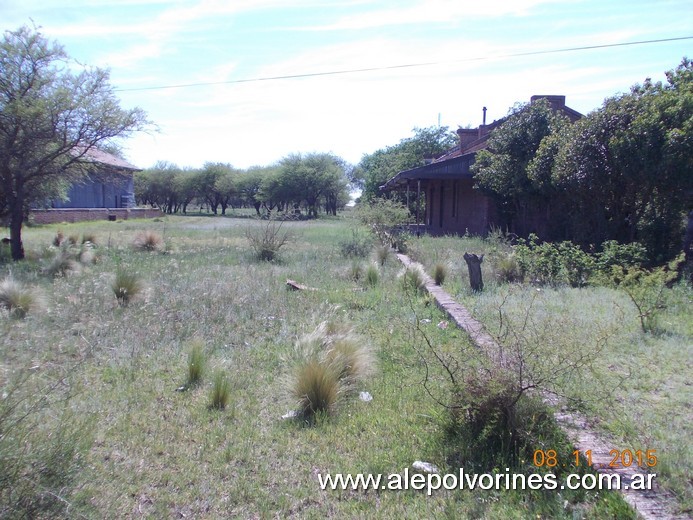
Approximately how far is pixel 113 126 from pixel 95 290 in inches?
315

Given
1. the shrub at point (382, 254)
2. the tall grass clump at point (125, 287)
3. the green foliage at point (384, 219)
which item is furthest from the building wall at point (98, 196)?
the tall grass clump at point (125, 287)

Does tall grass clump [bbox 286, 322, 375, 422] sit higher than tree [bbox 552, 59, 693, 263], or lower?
lower

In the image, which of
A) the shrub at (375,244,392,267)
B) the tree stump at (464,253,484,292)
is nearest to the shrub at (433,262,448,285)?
the tree stump at (464,253,484,292)

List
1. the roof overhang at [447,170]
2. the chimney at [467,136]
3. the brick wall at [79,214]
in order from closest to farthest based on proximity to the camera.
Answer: the roof overhang at [447,170], the chimney at [467,136], the brick wall at [79,214]

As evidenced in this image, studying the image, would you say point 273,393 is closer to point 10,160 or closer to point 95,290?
point 95,290

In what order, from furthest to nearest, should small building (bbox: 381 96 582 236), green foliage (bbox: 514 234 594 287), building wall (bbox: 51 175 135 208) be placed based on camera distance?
building wall (bbox: 51 175 135 208), small building (bbox: 381 96 582 236), green foliage (bbox: 514 234 594 287)

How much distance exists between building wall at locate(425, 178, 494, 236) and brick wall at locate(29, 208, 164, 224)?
19.7 m

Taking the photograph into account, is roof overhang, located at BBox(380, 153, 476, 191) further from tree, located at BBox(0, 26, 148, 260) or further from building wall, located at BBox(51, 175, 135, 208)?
building wall, located at BBox(51, 175, 135, 208)

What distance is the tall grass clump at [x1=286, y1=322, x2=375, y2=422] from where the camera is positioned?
442 cm

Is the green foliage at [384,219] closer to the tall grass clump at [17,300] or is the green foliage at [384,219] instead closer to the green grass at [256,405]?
the green grass at [256,405]

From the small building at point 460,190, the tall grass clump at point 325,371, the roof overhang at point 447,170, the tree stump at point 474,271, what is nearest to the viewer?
the tall grass clump at point 325,371

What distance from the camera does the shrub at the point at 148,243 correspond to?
58.2ft

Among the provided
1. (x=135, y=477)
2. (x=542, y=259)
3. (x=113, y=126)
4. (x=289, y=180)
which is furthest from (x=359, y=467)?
(x=289, y=180)
